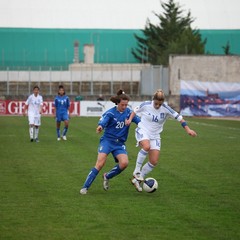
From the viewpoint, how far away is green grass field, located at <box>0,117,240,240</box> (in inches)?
406

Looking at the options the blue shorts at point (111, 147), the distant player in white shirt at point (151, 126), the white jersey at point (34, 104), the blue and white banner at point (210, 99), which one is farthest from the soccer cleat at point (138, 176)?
the blue and white banner at point (210, 99)

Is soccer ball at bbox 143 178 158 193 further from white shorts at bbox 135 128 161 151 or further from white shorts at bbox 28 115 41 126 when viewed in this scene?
white shorts at bbox 28 115 41 126

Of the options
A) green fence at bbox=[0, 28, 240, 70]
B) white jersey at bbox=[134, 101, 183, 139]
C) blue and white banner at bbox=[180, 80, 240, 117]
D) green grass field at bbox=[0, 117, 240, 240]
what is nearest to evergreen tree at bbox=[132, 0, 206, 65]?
green fence at bbox=[0, 28, 240, 70]

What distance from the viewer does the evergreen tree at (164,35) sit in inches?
3403

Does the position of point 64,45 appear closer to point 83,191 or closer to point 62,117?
point 62,117

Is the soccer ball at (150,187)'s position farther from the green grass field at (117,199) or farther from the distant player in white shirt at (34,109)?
the distant player in white shirt at (34,109)

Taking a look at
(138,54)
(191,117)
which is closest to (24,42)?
(138,54)

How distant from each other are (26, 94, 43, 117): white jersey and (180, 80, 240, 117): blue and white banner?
84.8 ft

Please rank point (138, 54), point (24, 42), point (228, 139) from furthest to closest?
1. point (138, 54)
2. point (24, 42)
3. point (228, 139)

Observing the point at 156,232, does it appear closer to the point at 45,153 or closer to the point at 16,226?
the point at 16,226

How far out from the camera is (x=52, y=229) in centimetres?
1032

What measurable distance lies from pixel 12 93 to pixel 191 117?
1861cm

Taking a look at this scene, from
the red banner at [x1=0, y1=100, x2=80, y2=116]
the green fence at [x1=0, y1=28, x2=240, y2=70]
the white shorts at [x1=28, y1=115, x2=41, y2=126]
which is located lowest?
the red banner at [x1=0, y1=100, x2=80, y2=116]

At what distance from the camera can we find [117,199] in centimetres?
1316
